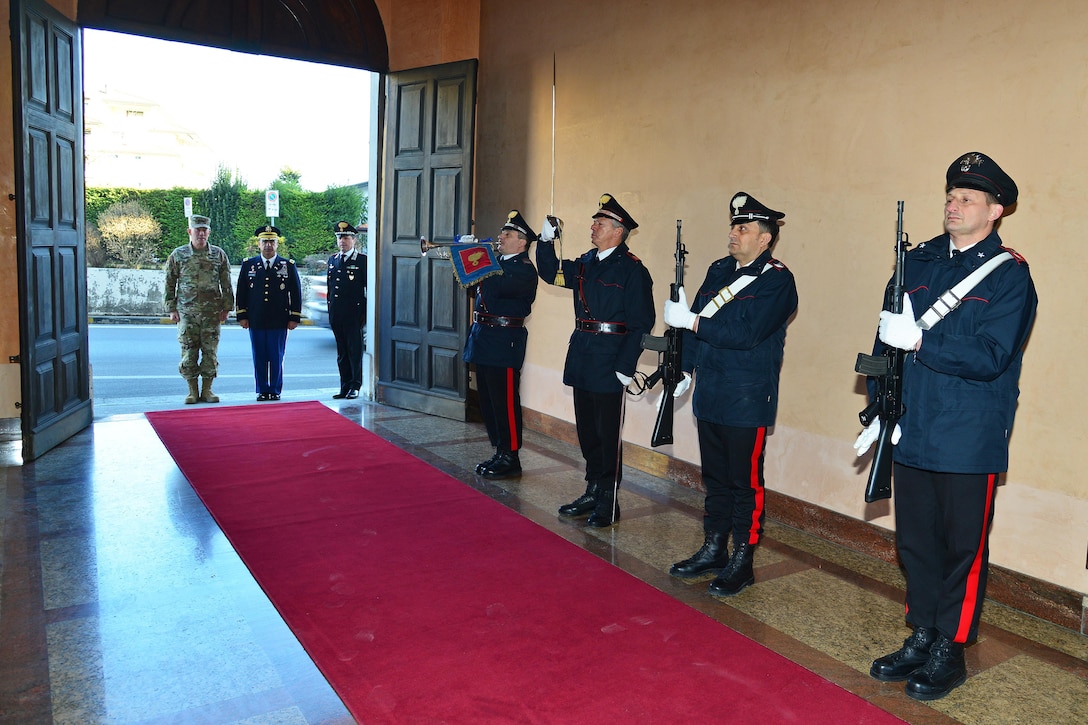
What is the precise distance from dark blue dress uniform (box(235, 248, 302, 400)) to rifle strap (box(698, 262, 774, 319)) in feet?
15.4

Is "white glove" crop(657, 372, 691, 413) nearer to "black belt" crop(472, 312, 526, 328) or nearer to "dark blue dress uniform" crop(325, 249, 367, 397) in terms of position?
"black belt" crop(472, 312, 526, 328)

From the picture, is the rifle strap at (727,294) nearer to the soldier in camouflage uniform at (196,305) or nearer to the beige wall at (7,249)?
the beige wall at (7,249)

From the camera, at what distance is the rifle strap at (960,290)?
243 cm

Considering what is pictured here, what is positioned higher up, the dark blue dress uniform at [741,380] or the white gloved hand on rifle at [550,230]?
the white gloved hand on rifle at [550,230]

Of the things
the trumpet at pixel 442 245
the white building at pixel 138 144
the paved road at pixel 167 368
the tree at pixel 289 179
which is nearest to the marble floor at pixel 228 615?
the trumpet at pixel 442 245

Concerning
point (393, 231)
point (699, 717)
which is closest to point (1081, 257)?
point (699, 717)

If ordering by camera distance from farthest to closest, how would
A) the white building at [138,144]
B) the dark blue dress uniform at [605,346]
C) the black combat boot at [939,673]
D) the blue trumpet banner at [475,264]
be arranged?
the white building at [138,144]
the blue trumpet banner at [475,264]
the dark blue dress uniform at [605,346]
the black combat boot at [939,673]

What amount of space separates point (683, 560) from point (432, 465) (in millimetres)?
1980

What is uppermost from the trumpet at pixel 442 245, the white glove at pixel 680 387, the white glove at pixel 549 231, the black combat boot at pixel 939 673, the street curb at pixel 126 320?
the white glove at pixel 549 231

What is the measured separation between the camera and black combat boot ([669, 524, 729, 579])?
340 centimetres

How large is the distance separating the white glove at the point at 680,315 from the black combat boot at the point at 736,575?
90cm

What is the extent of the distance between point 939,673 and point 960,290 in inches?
45.7

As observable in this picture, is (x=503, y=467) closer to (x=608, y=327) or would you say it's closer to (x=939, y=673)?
(x=608, y=327)

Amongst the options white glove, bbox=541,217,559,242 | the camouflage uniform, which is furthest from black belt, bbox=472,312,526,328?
the camouflage uniform
